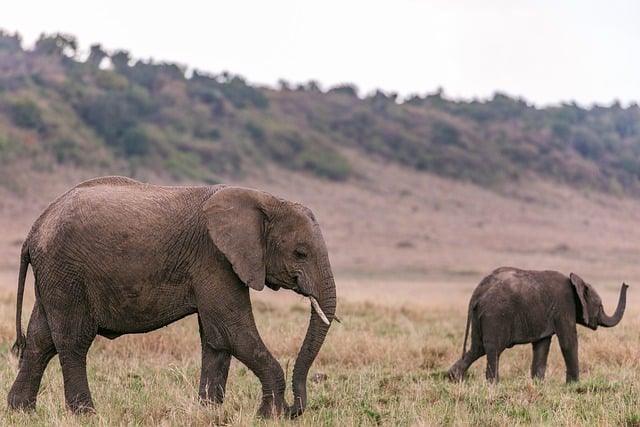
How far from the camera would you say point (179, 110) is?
49.7 m

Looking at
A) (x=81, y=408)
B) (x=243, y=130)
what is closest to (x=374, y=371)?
(x=81, y=408)

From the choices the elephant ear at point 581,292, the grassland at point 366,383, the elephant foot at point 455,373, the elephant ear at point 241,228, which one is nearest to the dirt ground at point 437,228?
the grassland at point 366,383

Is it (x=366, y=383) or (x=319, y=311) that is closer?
(x=319, y=311)

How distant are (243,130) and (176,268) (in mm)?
42975

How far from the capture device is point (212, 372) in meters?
7.08

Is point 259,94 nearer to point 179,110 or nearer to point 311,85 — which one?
point 179,110

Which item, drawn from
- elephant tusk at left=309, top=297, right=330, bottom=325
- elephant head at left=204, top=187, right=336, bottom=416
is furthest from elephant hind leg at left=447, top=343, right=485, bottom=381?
elephant tusk at left=309, top=297, right=330, bottom=325

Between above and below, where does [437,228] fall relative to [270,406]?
below

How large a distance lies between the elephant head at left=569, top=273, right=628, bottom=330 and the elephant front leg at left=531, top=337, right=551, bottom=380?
1.48 ft

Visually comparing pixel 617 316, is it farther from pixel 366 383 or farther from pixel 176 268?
pixel 176 268

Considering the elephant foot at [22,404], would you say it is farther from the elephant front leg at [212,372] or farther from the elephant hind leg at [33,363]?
the elephant front leg at [212,372]

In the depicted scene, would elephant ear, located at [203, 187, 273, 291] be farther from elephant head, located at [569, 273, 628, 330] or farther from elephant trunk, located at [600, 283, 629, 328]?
elephant trunk, located at [600, 283, 629, 328]

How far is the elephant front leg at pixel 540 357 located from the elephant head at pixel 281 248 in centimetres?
347

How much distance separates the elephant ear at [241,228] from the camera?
6.60 metres
